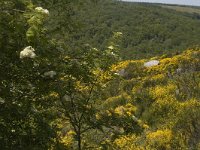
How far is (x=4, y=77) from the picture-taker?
5.36 meters

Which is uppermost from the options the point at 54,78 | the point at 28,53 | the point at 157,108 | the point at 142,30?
the point at 28,53

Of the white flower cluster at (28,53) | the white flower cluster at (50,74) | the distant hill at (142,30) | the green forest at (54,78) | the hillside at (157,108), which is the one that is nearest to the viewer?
the white flower cluster at (28,53)

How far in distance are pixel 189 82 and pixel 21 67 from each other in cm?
1726

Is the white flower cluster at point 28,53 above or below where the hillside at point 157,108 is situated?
above

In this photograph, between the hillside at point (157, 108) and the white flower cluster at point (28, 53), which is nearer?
the white flower cluster at point (28, 53)

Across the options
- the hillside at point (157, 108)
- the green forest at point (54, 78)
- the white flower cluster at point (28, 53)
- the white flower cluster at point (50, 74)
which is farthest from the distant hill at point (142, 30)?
the white flower cluster at point (28, 53)

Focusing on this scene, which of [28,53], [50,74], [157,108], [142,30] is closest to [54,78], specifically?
[50,74]

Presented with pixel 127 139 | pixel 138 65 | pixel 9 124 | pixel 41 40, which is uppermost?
pixel 41 40

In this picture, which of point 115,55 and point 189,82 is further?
point 189,82

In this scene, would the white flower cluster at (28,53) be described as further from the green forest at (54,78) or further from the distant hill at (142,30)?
the distant hill at (142,30)

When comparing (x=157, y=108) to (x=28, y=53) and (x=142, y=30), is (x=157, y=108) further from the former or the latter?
(x=142, y=30)

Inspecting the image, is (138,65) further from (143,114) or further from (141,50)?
(141,50)

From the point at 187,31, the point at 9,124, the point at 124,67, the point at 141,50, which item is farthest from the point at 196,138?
the point at 187,31

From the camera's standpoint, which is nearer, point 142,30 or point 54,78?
point 54,78
